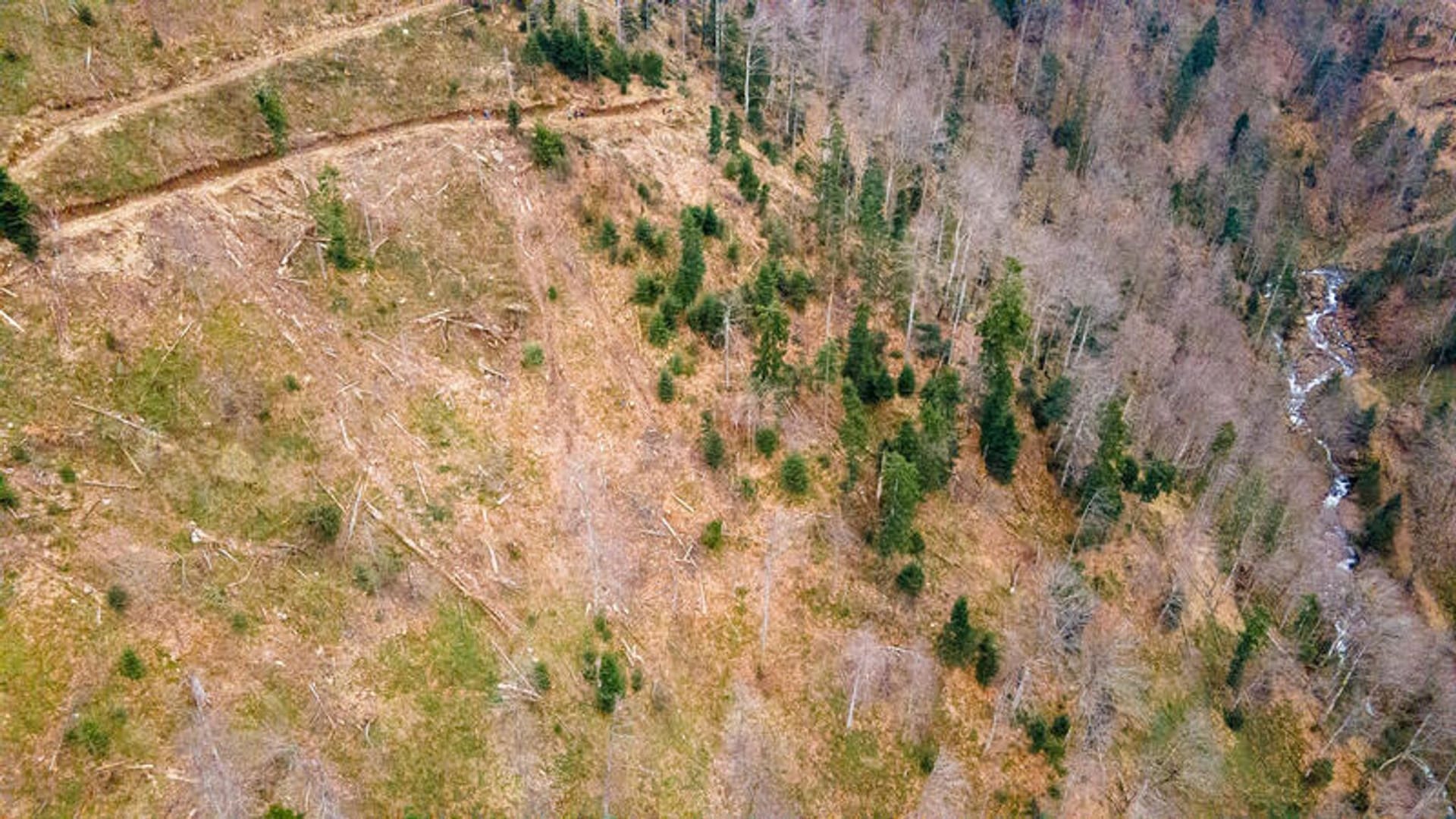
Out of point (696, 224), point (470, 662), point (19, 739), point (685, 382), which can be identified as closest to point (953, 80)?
point (696, 224)

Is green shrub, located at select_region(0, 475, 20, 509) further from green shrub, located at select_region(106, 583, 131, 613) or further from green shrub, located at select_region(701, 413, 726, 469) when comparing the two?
green shrub, located at select_region(701, 413, 726, 469)

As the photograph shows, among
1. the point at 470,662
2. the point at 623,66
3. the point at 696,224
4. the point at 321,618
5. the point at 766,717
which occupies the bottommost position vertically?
the point at 766,717

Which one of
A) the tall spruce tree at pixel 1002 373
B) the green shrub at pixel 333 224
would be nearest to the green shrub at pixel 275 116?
the green shrub at pixel 333 224

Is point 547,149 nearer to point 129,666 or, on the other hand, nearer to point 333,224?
point 333,224

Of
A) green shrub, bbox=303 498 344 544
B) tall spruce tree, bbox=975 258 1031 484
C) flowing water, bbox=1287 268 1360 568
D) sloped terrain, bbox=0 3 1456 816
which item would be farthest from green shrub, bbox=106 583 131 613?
flowing water, bbox=1287 268 1360 568

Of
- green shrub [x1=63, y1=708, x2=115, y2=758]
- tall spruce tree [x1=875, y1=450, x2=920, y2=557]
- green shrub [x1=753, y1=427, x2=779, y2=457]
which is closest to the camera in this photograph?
green shrub [x1=63, y1=708, x2=115, y2=758]

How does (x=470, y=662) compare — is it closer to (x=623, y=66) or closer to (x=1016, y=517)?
(x=1016, y=517)

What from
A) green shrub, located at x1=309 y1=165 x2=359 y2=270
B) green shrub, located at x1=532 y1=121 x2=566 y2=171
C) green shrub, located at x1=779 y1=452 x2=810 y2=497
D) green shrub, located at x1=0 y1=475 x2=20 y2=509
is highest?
green shrub, located at x1=532 y1=121 x2=566 y2=171

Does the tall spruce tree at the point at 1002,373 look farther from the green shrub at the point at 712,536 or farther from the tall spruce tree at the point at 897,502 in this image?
the green shrub at the point at 712,536
